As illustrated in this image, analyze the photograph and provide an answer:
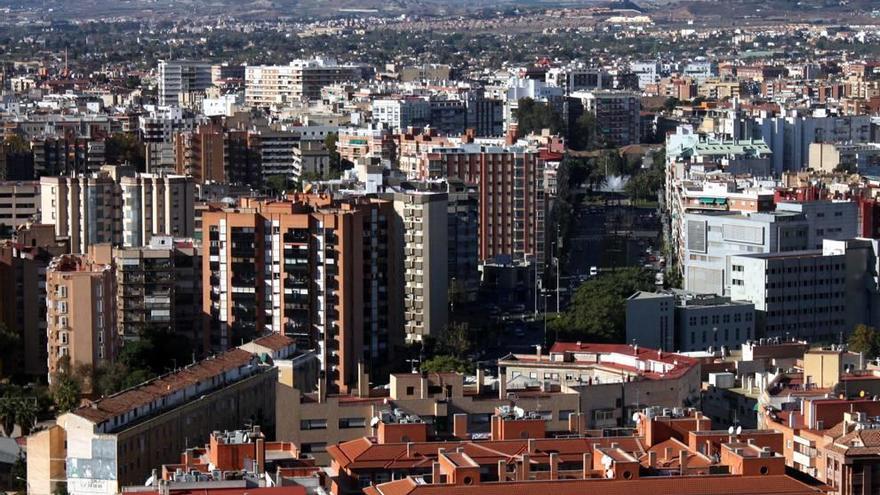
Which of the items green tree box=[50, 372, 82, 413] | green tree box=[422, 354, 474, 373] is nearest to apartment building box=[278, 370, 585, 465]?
green tree box=[50, 372, 82, 413]

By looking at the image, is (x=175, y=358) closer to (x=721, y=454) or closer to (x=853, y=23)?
(x=721, y=454)

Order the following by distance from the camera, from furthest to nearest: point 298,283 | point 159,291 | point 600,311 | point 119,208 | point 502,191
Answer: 1. point 502,191
2. point 119,208
3. point 600,311
4. point 159,291
5. point 298,283

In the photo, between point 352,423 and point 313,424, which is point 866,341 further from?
point 313,424

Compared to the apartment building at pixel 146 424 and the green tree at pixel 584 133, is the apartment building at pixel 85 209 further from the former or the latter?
the green tree at pixel 584 133

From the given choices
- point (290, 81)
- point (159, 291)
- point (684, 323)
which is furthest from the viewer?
point (290, 81)

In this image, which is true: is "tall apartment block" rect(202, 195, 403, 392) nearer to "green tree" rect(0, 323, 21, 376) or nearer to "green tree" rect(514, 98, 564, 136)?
"green tree" rect(0, 323, 21, 376)

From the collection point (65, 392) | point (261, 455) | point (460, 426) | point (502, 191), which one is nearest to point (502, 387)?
point (460, 426)
